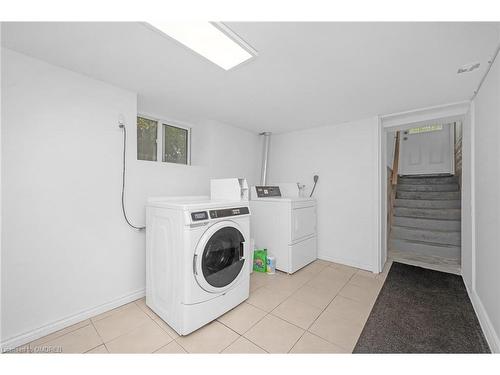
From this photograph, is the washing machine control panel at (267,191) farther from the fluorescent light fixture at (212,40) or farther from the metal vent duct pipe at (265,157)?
the fluorescent light fixture at (212,40)

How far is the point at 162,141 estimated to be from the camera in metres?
2.56

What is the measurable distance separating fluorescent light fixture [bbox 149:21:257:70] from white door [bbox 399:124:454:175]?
15.9ft

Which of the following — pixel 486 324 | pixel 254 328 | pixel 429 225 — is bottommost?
pixel 254 328

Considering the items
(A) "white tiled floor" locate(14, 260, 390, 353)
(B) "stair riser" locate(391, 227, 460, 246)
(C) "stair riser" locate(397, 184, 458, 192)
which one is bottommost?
(A) "white tiled floor" locate(14, 260, 390, 353)

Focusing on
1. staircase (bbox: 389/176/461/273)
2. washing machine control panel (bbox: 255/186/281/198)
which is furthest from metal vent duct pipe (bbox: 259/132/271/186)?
staircase (bbox: 389/176/461/273)

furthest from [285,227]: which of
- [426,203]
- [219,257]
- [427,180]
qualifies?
[427,180]

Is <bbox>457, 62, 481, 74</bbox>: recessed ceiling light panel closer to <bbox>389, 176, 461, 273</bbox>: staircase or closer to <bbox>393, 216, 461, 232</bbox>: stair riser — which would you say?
<bbox>389, 176, 461, 273</bbox>: staircase

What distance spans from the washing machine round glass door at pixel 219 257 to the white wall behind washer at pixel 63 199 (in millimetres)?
834

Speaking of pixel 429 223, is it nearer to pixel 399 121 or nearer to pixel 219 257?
pixel 399 121

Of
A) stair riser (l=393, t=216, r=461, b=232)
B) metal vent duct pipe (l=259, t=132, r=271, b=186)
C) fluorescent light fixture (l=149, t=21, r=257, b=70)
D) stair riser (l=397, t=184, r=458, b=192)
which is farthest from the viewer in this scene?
stair riser (l=397, t=184, r=458, b=192)

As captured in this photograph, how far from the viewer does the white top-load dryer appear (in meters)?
2.47

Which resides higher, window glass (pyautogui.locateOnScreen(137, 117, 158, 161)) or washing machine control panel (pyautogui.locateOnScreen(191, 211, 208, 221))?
window glass (pyautogui.locateOnScreen(137, 117, 158, 161))

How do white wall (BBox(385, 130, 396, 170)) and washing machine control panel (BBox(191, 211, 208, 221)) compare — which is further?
white wall (BBox(385, 130, 396, 170))

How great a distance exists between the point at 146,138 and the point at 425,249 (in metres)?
4.33
